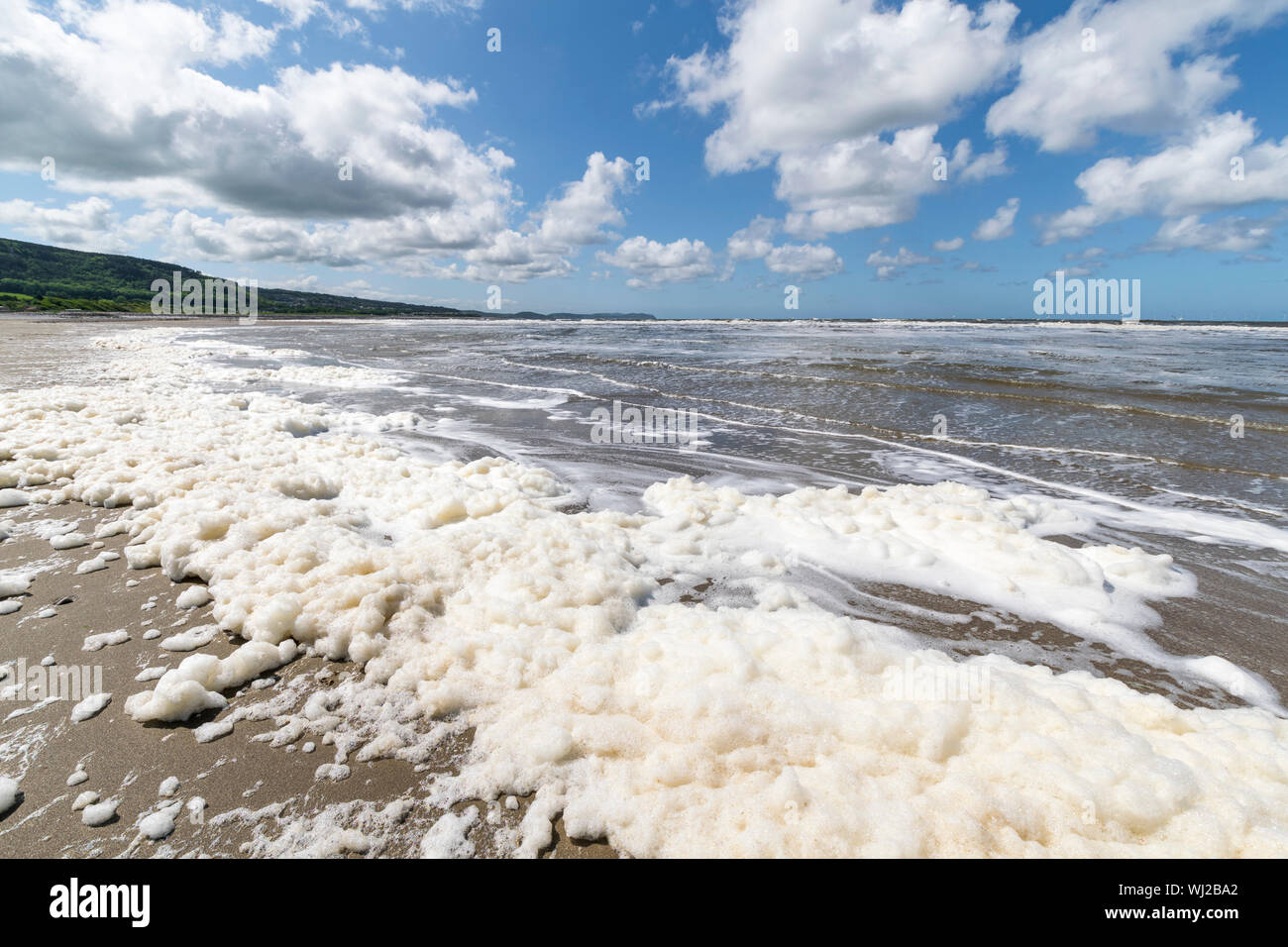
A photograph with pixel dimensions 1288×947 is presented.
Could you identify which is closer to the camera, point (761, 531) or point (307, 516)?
point (307, 516)

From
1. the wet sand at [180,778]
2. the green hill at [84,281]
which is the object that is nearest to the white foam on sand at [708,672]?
the wet sand at [180,778]

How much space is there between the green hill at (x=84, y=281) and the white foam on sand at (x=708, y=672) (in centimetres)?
9857

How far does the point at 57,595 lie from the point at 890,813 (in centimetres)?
601

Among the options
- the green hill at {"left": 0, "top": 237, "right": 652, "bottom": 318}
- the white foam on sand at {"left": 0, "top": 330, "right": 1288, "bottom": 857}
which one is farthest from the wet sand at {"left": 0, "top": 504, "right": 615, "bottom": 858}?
the green hill at {"left": 0, "top": 237, "right": 652, "bottom": 318}

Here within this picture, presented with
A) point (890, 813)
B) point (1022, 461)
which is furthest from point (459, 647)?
point (1022, 461)

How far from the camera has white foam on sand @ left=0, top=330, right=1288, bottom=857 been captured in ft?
7.89

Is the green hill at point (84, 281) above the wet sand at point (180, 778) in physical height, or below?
above

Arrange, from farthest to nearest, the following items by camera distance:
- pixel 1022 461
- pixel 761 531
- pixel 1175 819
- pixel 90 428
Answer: pixel 1022 461 < pixel 90 428 < pixel 761 531 < pixel 1175 819

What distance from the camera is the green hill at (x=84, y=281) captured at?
80500 mm

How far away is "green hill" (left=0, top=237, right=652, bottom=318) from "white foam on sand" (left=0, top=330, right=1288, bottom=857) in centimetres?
9857

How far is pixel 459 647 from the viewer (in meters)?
3.51

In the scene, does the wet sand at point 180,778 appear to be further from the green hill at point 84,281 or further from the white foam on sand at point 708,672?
the green hill at point 84,281

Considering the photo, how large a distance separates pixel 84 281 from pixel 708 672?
164982mm

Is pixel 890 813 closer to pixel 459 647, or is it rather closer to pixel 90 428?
pixel 459 647
